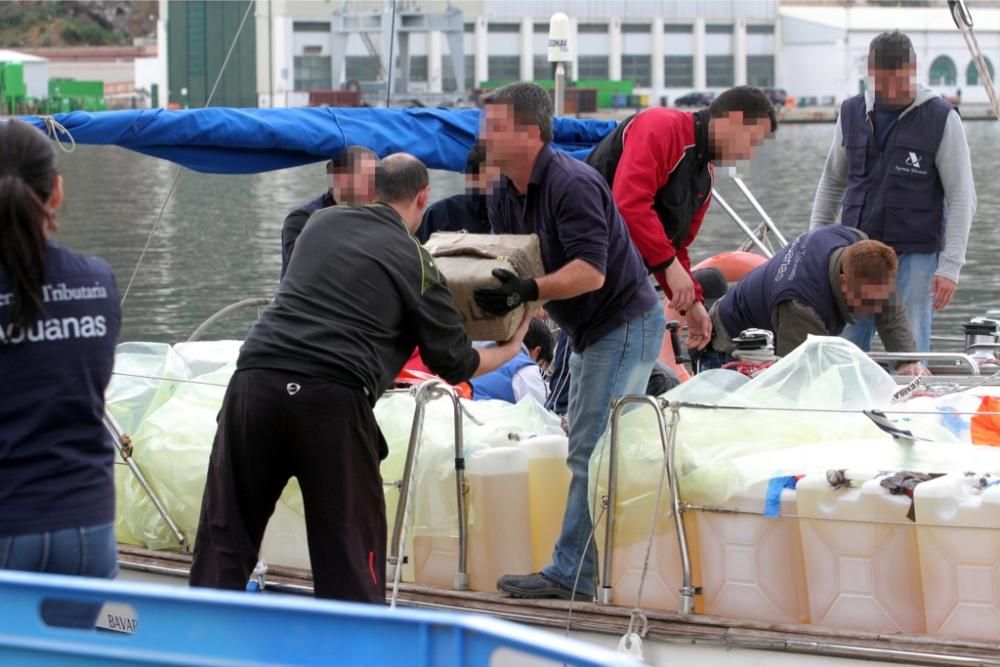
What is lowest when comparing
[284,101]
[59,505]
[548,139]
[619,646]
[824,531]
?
[619,646]

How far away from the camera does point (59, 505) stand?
3.00 m

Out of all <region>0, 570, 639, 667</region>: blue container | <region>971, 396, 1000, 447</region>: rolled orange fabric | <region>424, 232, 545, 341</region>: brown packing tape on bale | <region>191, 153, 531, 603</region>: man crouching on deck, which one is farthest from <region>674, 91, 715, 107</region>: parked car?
<region>0, 570, 639, 667</region>: blue container

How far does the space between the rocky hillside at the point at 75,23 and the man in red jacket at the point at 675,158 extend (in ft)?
380

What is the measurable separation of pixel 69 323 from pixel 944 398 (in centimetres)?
328

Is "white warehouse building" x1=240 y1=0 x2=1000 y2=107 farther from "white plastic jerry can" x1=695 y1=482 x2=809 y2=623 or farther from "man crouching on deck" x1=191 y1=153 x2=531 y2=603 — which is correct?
"man crouching on deck" x1=191 y1=153 x2=531 y2=603

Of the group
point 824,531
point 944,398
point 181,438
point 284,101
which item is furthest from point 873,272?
point 284,101

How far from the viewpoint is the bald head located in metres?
4.29

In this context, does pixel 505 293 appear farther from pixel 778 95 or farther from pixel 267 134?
pixel 778 95

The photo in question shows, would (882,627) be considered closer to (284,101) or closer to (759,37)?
(284,101)

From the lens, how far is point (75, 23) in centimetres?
12450

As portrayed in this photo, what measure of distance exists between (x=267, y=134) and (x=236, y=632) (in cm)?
446

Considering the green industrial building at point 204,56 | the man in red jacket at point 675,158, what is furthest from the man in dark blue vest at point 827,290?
the green industrial building at point 204,56

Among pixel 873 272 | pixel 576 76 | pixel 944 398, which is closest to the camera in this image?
pixel 944 398

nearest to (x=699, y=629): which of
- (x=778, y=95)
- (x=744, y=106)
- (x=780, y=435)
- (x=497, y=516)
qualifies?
(x=780, y=435)
